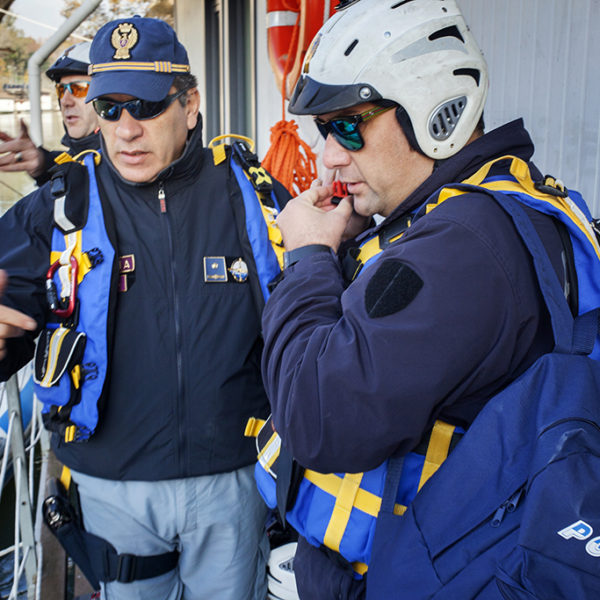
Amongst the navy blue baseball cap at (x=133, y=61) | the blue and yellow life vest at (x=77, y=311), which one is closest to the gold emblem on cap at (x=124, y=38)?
the navy blue baseball cap at (x=133, y=61)

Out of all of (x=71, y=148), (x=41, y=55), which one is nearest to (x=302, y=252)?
(x=71, y=148)

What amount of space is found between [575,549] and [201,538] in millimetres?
1473

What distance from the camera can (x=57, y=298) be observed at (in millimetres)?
2029

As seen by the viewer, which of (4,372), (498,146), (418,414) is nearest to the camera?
(418,414)

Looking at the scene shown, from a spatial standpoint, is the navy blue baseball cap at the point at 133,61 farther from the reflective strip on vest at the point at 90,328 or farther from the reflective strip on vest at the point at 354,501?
the reflective strip on vest at the point at 354,501

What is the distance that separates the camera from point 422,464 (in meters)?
1.30

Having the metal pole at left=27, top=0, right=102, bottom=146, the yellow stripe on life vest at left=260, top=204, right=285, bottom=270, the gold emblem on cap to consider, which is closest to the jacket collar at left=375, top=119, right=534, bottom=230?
the yellow stripe on life vest at left=260, top=204, right=285, bottom=270

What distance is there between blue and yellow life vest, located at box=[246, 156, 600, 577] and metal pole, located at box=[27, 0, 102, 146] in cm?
416

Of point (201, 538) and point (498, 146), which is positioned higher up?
point (498, 146)

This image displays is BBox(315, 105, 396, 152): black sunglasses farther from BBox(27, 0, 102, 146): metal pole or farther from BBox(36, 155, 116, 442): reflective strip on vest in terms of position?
BBox(27, 0, 102, 146): metal pole

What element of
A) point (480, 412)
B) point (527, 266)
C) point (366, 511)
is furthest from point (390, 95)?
point (366, 511)

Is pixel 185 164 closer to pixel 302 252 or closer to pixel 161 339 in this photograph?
pixel 161 339

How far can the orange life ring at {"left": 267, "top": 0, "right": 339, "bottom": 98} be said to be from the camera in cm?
346

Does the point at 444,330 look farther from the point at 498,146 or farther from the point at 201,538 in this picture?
the point at 201,538
